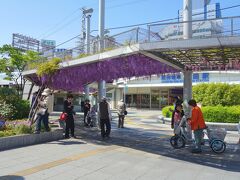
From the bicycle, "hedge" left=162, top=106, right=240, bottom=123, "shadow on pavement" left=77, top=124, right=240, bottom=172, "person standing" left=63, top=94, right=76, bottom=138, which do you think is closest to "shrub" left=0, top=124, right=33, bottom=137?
"person standing" left=63, top=94, right=76, bottom=138

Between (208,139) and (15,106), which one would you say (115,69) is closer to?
(208,139)

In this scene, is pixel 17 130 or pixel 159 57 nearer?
pixel 159 57

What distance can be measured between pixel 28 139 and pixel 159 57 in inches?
209

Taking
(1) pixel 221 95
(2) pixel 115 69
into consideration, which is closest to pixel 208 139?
(2) pixel 115 69

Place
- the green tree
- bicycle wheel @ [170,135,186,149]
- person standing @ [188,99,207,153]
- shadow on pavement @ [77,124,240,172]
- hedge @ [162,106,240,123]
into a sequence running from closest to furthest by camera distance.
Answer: shadow on pavement @ [77,124,240,172] → person standing @ [188,99,207,153] → bicycle wheel @ [170,135,186,149] → hedge @ [162,106,240,123] → the green tree

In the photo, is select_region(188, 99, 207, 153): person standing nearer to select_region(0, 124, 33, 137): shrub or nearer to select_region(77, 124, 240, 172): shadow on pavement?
select_region(77, 124, 240, 172): shadow on pavement

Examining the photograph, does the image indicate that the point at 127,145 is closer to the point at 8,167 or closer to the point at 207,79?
the point at 8,167

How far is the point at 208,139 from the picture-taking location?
9.89 meters

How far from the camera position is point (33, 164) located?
777 centimetres

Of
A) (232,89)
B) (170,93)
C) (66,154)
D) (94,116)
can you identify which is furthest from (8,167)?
(170,93)

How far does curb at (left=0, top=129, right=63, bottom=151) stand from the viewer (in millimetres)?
9750

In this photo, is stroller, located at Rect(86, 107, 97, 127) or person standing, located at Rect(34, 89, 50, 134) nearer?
person standing, located at Rect(34, 89, 50, 134)

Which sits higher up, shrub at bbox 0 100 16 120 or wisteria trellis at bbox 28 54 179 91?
wisteria trellis at bbox 28 54 179 91

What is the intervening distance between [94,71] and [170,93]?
1202 inches
